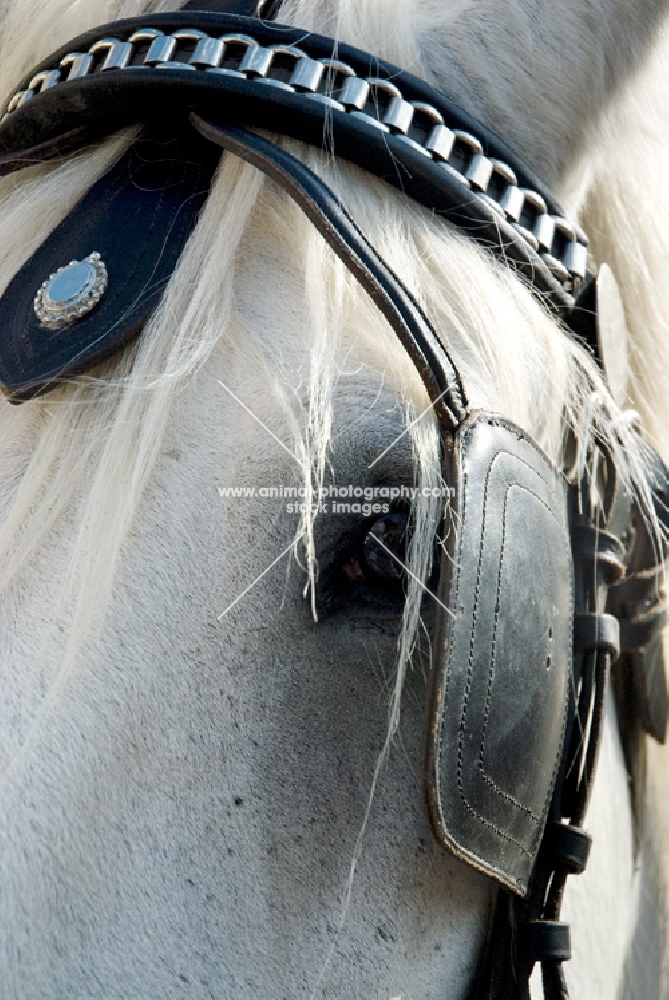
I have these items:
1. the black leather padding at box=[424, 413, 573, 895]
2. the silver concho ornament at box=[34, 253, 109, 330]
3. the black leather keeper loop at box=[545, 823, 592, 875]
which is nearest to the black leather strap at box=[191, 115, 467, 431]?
the black leather padding at box=[424, 413, 573, 895]

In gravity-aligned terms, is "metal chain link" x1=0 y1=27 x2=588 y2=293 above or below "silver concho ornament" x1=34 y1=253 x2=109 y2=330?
above

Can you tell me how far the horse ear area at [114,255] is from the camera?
0.68 metres

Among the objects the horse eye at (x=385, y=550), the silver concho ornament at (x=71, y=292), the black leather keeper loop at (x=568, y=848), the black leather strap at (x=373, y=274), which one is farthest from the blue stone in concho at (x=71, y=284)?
the black leather keeper loop at (x=568, y=848)

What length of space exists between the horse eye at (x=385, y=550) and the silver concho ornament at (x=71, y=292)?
0.83ft

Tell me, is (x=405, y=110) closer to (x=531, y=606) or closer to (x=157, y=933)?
(x=531, y=606)

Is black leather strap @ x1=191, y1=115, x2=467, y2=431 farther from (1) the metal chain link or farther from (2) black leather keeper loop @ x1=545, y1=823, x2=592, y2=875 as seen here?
(2) black leather keeper loop @ x1=545, y1=823, x2=592, y2=875

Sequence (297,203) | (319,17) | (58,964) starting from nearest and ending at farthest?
1. (58,964)
2. (297,203)
3. (319,17)

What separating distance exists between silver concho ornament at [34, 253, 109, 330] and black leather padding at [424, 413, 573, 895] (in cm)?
28

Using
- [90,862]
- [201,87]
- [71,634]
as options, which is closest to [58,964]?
[90,862]

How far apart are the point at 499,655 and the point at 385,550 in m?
0.10

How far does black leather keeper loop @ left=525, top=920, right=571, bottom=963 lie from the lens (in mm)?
700

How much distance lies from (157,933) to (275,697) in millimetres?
154

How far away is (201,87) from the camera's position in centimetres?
72

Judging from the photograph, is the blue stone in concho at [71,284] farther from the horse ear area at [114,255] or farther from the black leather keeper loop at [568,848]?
the black leather keeper loop at [568,848]
